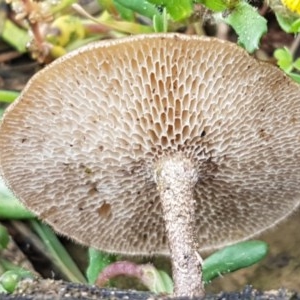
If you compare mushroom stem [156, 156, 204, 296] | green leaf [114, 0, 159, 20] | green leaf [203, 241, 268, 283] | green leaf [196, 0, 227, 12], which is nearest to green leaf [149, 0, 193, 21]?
green leaf [196, 0, 227, 12]

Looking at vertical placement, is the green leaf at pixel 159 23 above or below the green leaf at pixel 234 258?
above

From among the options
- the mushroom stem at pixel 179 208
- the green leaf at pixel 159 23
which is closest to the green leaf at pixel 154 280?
the mushroom stem at pixel 179 208

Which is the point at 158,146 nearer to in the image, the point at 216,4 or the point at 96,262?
the point at 216,4

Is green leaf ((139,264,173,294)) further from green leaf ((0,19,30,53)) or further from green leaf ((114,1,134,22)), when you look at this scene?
green leaf ((0,19,30,53))

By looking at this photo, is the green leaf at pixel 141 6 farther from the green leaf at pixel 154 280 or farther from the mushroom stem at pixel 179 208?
the green leaf at pixel 154 280

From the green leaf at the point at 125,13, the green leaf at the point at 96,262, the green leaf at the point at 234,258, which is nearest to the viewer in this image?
the green leaf at the point at 234,258

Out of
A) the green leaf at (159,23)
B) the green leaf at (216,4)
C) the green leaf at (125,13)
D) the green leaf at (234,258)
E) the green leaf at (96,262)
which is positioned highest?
the green leaf at (216,4)

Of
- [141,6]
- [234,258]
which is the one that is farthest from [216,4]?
[234,258]
